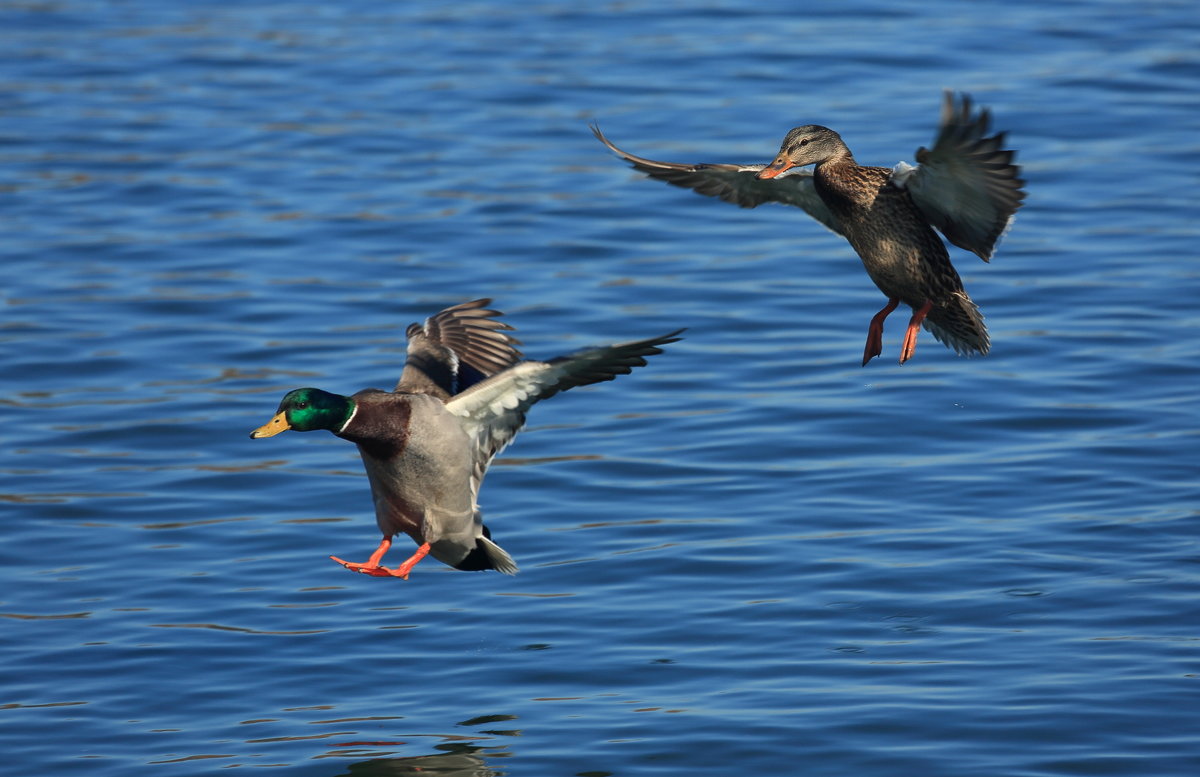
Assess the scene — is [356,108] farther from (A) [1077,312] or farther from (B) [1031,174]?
(A) [1077,312]

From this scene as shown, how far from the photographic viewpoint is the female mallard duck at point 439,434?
737cm

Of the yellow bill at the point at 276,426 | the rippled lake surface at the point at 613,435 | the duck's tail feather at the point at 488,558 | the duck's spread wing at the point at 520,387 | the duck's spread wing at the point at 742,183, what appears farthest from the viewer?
the duck's spread wing at the point at 742,183

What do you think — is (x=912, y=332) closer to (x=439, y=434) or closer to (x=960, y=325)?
(x=960, y=325)

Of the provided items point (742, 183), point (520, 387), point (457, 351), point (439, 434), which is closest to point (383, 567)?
point (439, 434)

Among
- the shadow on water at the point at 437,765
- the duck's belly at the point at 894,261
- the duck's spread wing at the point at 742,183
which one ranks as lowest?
the shadow on water at the point at 437,765

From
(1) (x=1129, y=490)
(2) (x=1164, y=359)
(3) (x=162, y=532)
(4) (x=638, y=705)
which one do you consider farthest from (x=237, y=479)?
(2) (x=1164, y=359)

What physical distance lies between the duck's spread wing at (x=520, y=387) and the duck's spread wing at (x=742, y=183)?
126 cm

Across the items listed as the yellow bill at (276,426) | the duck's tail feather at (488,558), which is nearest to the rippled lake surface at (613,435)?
the duck's tail feather at (488,558)

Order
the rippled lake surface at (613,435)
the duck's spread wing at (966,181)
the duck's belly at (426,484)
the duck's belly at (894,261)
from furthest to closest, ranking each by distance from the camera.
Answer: the rippled lake surface at (613,435), the duck's belly at (894,261), the duck's belly at (426,484), the duck's spread wing at (966,181)

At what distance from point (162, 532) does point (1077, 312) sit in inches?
244

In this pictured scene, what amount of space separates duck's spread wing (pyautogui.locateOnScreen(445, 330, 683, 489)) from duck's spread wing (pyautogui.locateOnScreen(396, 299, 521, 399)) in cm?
58

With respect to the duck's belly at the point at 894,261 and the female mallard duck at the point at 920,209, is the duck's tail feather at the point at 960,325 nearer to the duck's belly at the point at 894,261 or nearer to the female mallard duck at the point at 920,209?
the female mallard duck at the point at 920,209

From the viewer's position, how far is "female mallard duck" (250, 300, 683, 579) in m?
7.37

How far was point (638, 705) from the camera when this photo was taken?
8.45 metres
